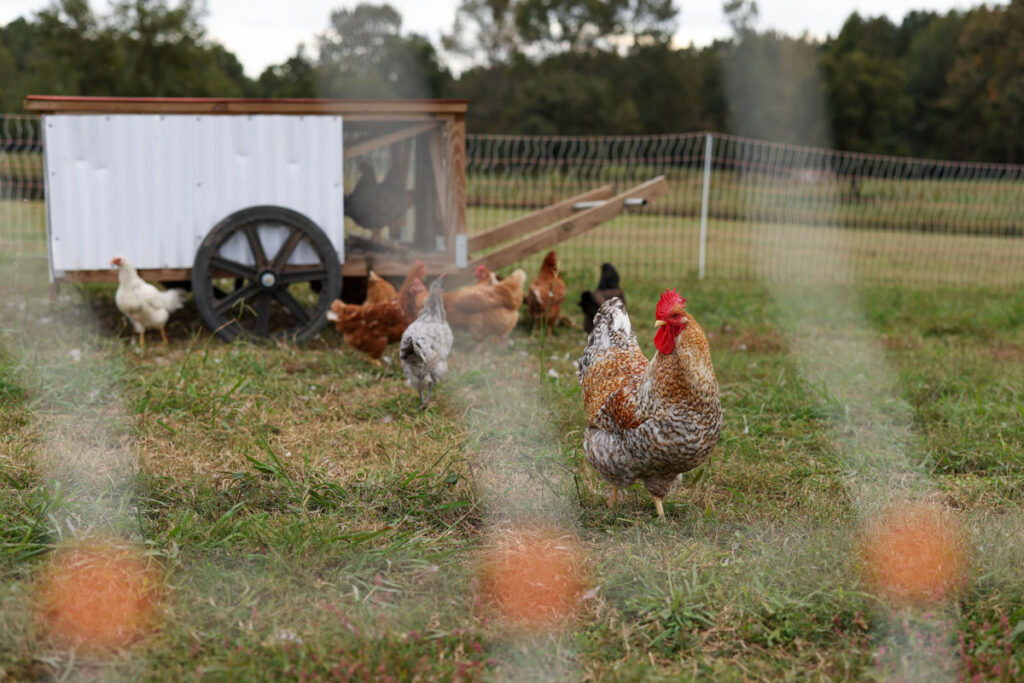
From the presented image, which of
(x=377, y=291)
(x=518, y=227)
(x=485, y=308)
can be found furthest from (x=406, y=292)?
(x=518, y=227)

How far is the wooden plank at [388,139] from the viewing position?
6.12 m

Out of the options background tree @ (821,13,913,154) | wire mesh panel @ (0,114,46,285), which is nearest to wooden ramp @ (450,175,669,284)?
wire mesh panel @ (0,114,46,285)

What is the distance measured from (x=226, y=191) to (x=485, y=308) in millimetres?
1847

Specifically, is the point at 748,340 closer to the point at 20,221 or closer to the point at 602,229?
the point at 602,229

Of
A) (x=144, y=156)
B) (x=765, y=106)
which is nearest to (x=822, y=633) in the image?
(x=144, y=156)

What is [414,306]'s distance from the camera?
554 centimetres

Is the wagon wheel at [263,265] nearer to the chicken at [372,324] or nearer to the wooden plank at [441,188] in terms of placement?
the chicken at [372,324]

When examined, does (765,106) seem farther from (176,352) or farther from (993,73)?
(176,352)

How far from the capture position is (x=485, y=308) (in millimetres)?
5844

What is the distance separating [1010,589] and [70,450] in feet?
11.3

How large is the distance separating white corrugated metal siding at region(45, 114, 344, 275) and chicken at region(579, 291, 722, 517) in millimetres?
3323

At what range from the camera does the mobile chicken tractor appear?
5523mm

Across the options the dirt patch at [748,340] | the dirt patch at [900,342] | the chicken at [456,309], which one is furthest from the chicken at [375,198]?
the dirt patch at [900,342]

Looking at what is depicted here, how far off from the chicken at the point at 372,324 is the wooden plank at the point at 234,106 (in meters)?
1.34
